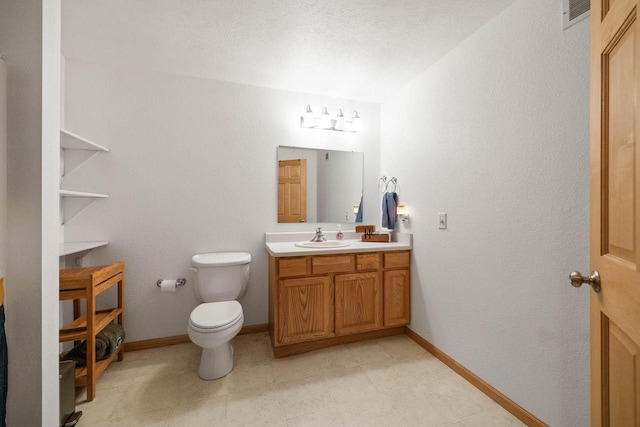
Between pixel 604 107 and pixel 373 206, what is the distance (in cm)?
207

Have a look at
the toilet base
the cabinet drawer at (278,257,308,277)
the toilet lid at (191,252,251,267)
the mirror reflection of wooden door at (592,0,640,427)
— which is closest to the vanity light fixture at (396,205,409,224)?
the cabinet drawer at (278,257,308,277)

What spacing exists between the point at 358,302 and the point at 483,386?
0.94 m

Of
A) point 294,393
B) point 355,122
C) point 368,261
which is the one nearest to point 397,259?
point 368,261

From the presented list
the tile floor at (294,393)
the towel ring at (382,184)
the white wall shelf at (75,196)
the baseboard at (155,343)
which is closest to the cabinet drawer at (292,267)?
the tile floor at (294,393)

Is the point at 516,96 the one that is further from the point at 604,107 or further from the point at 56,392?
the point at 56,392

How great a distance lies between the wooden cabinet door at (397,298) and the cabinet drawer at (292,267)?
74 cm

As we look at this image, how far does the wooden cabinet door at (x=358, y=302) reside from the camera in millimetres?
2086

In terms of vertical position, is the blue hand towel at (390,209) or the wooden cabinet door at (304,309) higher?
the blue hand towel at (390,209)

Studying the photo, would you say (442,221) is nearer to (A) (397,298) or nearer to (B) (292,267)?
(A) (397,298)

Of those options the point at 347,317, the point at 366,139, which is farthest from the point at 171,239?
the point at 366,139

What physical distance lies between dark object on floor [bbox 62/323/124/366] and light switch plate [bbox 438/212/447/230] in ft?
8.09

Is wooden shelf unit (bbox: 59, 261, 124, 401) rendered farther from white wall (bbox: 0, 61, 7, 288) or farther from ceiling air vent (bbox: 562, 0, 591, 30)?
ceiling air vent (bbox: 562, 0, 591, 30)

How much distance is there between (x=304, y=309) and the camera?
1992 mm

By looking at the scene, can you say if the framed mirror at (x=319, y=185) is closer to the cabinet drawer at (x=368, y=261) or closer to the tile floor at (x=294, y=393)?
the cabinet drawer at (x=368, y=261)
